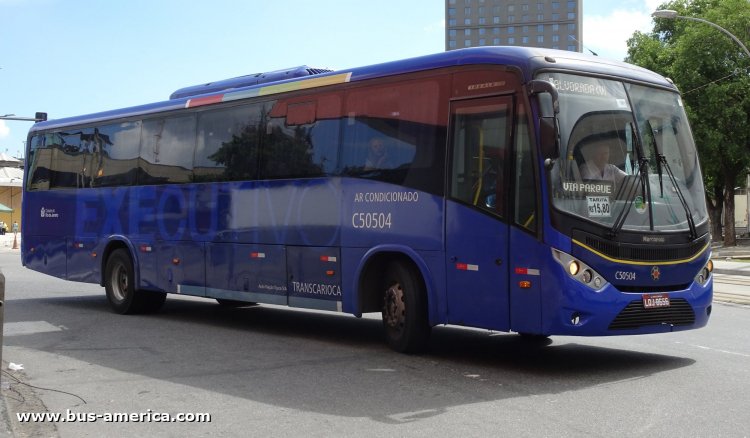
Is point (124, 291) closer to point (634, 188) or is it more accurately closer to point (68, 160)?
point (68, 160)

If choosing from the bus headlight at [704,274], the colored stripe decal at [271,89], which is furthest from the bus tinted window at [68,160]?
the bus headlight at [704,274]

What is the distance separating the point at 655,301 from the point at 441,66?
324cm

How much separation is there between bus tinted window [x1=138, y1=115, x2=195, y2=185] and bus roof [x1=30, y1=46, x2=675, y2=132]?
0.26 metres

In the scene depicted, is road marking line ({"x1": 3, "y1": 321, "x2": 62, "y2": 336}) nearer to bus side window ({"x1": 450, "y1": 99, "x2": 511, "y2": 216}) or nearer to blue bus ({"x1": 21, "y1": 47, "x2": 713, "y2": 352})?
blue bus ({"x1": 21, "y1": 47, "x2": 713, "y2": 352})

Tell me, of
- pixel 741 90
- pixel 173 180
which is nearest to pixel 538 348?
pixel 173 180

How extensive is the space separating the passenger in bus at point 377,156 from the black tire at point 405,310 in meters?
1.11

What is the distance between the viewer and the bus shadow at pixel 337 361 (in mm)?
Result: 7805

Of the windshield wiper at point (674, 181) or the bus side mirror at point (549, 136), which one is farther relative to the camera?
the windshield wiper at point (674, 181)

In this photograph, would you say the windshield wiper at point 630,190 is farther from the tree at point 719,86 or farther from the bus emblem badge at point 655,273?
the tree at point 719,86

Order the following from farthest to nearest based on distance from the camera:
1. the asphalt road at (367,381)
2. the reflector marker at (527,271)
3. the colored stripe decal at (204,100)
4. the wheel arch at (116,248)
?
the wheel arch at (116,248)
the colored stripe decal at (204,100)
the reflector marker at (527,271)
the asphalt road at (367,381)

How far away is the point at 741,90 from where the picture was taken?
43812 millimetres

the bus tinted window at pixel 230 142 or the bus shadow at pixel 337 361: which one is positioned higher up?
the bus tinted window at pixel 230 142

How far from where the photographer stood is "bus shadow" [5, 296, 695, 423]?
7805mm

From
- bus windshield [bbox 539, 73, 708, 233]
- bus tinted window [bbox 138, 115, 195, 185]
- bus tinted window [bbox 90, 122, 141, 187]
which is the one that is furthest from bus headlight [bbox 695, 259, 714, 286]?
bus tinted window [bbox 90, 122, 141, 187]
